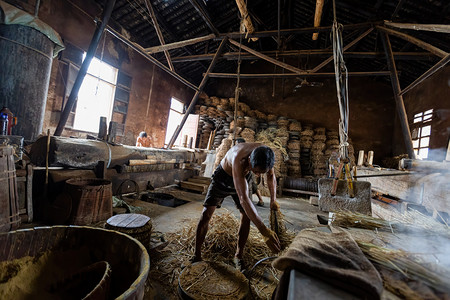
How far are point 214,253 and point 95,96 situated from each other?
8.46 metres

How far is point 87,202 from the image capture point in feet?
10.6

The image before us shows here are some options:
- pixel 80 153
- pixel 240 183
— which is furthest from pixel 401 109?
pixel 80 153

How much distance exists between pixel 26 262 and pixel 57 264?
0.18m

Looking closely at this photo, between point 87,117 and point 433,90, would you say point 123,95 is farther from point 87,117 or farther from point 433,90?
point 433,90

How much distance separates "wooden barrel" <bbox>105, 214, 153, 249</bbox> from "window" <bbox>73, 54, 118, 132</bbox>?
6.76 m

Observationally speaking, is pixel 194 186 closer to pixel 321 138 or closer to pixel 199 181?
pixel 199 181

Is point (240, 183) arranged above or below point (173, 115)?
below

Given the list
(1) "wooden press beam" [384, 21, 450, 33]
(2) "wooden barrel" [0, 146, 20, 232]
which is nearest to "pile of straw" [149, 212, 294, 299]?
(2) "wooden barrel" [0, 146, 20, 232]

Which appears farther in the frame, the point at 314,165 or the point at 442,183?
A: the point at 314,165

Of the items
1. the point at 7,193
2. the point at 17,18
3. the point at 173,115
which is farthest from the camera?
the point at 173,115

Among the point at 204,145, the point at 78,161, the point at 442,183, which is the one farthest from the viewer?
the point at 204,145

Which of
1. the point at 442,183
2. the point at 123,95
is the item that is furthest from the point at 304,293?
the point at 123,95

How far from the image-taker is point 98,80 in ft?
26.8

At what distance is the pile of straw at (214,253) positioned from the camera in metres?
2.39
